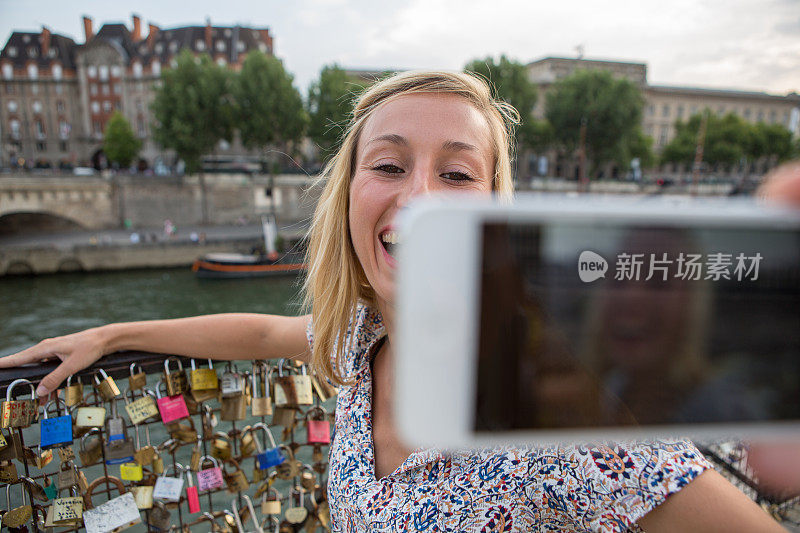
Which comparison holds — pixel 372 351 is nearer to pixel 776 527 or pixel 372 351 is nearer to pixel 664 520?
pixel 664 520

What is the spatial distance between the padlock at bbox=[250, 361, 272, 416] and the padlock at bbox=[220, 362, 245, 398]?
0.05 metres

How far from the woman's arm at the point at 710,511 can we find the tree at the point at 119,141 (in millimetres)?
43471

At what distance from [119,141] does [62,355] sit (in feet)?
138

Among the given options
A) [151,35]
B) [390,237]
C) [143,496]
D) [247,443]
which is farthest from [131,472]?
[151,35]

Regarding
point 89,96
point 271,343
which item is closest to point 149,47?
point 89,96

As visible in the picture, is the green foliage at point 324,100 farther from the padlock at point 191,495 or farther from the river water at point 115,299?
the padlock at point 191,495

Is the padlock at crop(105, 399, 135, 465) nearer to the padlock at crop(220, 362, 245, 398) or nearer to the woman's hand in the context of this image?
the woman's hand

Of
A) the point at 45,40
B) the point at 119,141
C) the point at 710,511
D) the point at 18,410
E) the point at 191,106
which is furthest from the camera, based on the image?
the point at 45,40

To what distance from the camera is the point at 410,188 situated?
1.09 metres

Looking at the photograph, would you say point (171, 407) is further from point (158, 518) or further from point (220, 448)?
point (158, 518)

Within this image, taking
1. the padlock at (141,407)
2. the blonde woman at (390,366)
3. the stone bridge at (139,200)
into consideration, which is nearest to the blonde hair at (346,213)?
the blonde woman at (390,366)

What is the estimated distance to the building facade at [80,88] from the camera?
143ft

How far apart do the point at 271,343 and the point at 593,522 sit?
1246mm

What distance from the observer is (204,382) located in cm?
189
